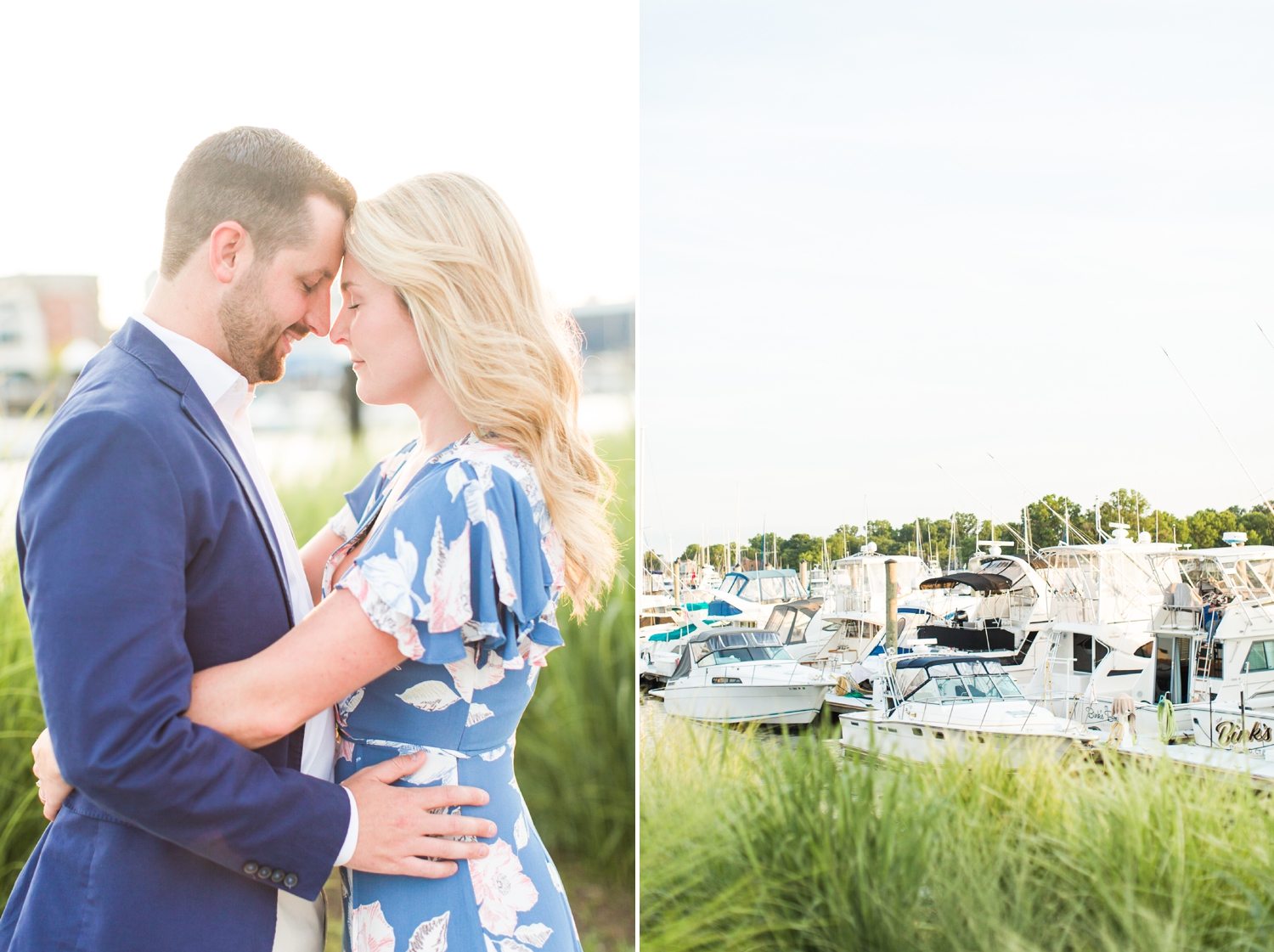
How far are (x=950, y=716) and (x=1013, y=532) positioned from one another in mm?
373

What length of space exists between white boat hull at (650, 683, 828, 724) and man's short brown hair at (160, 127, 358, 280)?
132 cm

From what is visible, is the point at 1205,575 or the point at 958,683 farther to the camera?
the point at 958,683

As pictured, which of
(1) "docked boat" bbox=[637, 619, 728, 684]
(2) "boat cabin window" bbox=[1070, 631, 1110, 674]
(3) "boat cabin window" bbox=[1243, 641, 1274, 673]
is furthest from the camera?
(1) "docked boat" bbox=[637, 619, 728, 684]

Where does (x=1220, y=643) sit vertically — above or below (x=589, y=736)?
above

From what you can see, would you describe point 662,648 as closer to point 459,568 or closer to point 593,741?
point 593,741

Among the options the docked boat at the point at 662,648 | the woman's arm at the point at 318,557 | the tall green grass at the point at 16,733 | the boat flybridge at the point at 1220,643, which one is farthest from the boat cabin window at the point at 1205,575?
the tall green grass at the point at 16,733

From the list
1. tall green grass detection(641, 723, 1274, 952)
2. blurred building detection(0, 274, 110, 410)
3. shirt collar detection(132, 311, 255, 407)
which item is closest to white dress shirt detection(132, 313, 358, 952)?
shirt collar detection(132, 311, 255, 407)

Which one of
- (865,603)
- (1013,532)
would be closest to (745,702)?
(865,603)

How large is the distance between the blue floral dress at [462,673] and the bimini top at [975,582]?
888 mm

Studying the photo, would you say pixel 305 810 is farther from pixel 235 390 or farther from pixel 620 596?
pixel 620 596

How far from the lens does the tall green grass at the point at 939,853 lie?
1.51 meters

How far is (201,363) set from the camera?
1.13 meters

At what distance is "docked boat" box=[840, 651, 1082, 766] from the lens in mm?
1664

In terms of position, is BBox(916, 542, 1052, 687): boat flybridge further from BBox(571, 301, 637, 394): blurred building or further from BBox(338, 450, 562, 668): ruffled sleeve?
BBox(571, 301, 637, 394): blurred building
